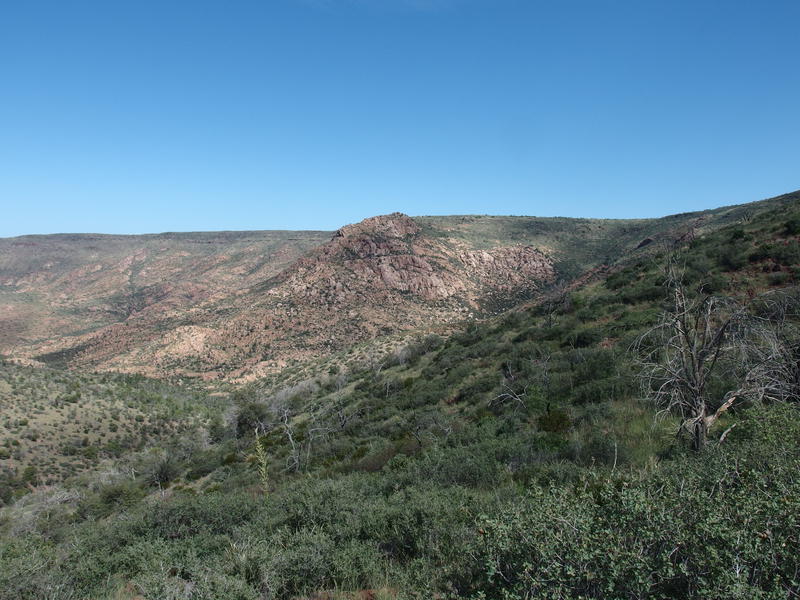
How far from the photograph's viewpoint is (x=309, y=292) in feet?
210

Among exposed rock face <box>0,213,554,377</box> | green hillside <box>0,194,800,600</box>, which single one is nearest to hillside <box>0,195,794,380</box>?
exposed rock face <box>0,213,554,377</box>

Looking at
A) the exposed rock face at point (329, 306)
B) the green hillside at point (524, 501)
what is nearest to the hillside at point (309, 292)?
the exposed rock face at point (329, 306)

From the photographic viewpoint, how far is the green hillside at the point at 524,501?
121 inches

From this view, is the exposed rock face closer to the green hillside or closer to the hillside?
the hillside

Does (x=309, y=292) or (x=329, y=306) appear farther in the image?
(x=309, y=292)

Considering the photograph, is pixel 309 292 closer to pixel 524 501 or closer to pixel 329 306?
pixel 329 306

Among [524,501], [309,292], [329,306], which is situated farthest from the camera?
[309,292]

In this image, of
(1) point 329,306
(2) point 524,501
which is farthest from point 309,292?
(2) point 524,501

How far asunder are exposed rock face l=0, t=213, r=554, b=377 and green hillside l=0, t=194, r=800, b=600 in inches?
1341

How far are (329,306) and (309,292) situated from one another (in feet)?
16.1

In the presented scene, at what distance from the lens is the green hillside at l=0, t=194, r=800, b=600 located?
3066mm

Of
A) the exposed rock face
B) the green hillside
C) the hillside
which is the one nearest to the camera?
the green hillside

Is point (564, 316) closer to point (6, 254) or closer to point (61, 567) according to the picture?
point (61, 567)

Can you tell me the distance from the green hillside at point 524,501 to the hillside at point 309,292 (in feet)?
90.7
